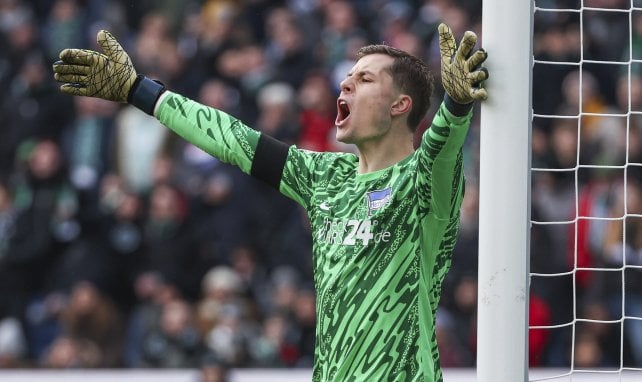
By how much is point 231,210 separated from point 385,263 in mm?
5500

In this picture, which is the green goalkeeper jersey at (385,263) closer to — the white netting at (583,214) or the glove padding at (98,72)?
the glove padding at (98,72)

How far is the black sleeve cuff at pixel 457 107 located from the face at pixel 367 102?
65 cm

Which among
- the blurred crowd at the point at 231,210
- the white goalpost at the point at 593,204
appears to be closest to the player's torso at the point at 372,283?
the white goalpost at the point at 593,204

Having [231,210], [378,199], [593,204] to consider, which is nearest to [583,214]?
[593,204]

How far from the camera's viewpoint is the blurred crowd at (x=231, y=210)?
9578 mm

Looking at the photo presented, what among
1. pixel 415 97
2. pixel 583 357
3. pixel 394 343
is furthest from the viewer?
pixel 583 357

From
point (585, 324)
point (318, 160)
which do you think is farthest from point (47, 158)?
point (318, 160)

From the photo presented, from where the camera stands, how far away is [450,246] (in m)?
4.79

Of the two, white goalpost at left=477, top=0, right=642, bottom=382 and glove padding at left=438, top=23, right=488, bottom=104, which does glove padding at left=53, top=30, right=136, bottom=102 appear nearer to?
glove padding at left=438, top=23, right=488, bottom=104

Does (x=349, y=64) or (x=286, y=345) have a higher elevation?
(x=349, y=64)

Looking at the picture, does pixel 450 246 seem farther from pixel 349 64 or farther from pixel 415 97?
pixel 349 64

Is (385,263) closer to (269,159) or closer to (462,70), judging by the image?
(269,159)

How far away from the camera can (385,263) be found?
462cm

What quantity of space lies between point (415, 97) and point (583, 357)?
5.00 metres
